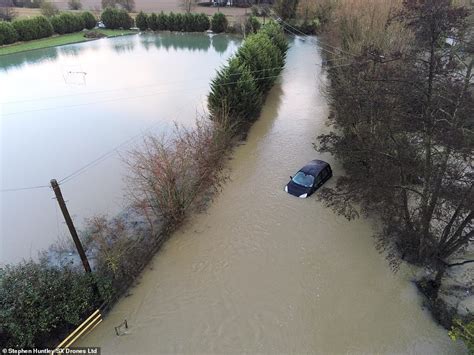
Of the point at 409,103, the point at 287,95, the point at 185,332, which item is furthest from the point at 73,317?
the point at 287,95

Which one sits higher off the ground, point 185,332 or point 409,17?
point 409,17

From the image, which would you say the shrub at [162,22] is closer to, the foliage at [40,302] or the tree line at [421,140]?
the tree line at [421,140]

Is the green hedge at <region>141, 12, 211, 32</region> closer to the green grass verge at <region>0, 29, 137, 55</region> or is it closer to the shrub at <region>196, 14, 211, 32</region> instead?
the shrub at <region>196, 14, 211, 32</region>

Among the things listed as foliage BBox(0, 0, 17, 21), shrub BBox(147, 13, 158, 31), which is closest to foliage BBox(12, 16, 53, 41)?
foliage BBox(0, 0, 17, 21)

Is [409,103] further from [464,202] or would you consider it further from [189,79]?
A: [189,79]

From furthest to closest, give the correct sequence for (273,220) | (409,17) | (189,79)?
(189,79) → (273,220) → (409,17)

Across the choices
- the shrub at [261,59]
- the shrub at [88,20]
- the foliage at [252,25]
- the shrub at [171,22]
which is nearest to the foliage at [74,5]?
the shrub at [88,20]
